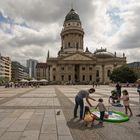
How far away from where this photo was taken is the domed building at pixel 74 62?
12608 centimetres

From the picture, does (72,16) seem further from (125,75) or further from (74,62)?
(125,75)

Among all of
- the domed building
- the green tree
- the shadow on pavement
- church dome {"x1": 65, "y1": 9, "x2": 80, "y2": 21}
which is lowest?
the shadow on pavement

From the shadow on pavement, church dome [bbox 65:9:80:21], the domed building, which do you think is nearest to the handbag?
the shadow on pavement

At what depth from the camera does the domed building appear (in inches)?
4964

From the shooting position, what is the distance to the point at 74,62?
12650cm

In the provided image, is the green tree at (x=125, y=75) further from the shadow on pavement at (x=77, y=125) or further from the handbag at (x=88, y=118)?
the handbag at (x=88, y=118)

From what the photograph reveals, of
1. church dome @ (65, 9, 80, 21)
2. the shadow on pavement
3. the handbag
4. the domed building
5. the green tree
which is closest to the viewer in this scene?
the shadow on pavement

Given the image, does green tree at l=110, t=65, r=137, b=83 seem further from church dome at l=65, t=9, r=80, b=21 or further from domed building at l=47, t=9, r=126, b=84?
church dome at l=65, t=9, r=80, b=21

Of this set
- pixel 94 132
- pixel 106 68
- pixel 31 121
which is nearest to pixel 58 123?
pixel 31 121

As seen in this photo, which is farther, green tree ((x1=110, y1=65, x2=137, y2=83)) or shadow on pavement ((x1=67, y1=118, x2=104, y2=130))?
green tree ((x1=110, y1=65, x2=137, y2=83))

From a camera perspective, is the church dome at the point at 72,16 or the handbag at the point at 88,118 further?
the church dome at the point at 72,16

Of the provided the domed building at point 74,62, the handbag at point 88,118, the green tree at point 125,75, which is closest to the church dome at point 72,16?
the domed building at point 74,62

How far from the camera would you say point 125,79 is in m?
100

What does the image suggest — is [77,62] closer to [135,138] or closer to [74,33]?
[74,33]
